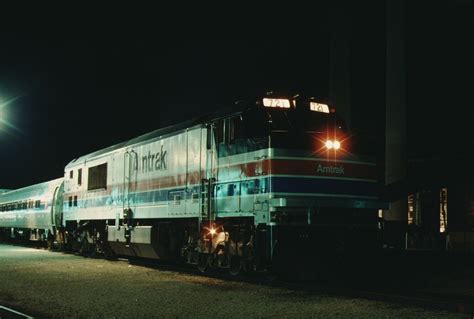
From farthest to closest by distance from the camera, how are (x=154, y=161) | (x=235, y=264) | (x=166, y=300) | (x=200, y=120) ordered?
1. (x=154, y=161)
2. (x=200, y=120)
3. (x=235, y=264)
4. (x=166, y=300)

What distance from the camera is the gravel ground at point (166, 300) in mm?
9094

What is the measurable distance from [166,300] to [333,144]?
211 inches

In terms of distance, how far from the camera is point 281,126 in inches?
519

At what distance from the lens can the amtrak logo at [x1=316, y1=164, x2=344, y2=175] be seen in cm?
1320

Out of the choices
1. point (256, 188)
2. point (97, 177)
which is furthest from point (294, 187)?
point (97, 177)

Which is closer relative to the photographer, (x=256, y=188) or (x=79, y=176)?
(x=256, y=188)

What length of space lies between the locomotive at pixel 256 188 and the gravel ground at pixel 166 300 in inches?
46.5

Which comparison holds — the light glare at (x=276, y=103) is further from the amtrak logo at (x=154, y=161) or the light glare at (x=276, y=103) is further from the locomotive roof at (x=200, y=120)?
the amtrak logo at (x=154, y=161)

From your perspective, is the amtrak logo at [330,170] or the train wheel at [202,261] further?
the train wheel at [202,261]

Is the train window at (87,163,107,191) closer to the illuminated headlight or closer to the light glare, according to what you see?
the light glare

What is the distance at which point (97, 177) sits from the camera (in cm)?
2302

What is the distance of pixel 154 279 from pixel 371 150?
5980 millimetres

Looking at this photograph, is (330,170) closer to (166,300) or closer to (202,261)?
(202,261)

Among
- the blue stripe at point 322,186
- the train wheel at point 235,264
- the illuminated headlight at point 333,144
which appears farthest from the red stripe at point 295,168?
the train wheel at point 235,264
